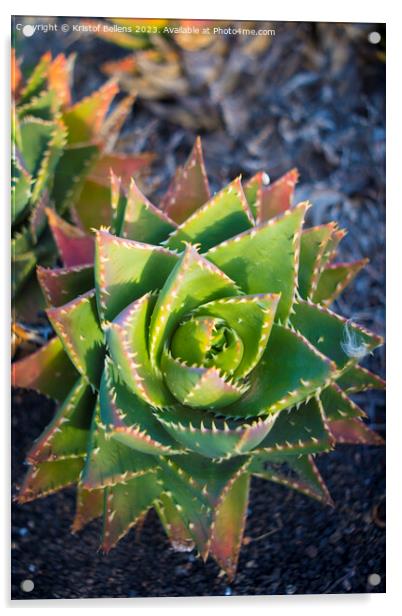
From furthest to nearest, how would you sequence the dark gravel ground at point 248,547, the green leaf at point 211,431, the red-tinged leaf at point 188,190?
the dark gravel ground at point 248,547 → the red-tinged leaf at point 188,190 → the green leaf at point 211,431

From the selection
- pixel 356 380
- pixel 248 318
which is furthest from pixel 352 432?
pixel 248 318

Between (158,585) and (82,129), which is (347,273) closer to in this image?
(82,129)

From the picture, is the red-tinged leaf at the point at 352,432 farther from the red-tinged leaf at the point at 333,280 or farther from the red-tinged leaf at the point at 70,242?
the red-tinged leaf at the point at 70,242

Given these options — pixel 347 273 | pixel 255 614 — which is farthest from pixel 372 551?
pixel 347 273

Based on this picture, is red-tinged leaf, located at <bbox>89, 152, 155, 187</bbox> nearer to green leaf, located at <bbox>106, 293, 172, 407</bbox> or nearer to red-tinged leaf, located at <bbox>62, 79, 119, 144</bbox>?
red-tinged leaf, located at <bbox>62, 79, 119, 144</bbox>

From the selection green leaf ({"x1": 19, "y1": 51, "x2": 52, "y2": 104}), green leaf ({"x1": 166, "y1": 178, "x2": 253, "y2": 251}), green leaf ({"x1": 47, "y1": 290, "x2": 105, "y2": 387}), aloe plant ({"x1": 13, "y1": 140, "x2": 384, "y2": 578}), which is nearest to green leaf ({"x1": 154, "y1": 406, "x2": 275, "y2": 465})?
aloe plant ({"x1": 13, "y1": 140, "x2": 384, "y2": 578})

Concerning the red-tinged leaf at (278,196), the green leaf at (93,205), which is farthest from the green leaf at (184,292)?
the green leaf at (93,205)
